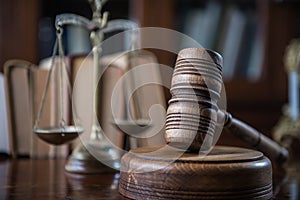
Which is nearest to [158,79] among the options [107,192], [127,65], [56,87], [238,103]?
[127,65]

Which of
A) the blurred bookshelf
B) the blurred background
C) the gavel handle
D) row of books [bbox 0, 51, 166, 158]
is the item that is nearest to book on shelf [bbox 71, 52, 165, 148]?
row of books [bbox 0, 51, 166, 158]

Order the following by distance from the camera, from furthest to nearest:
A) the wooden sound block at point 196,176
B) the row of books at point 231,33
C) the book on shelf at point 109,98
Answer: the row of books at point 231,33 < the book on shelf at point 109,98 < the wooden sound block at point 196,176

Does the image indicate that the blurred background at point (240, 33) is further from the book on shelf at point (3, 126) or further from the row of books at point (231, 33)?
the book on shelf at point (3, 126)

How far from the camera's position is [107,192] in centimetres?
72

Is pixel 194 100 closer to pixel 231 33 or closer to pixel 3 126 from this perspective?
pixel 3 126

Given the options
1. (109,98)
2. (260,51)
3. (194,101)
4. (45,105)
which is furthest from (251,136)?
(260,51)

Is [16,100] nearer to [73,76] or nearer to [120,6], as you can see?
[73,76]

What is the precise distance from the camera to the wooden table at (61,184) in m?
0.70

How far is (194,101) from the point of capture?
0.67 meters

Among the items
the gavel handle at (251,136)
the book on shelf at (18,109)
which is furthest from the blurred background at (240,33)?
the gavel handle at (251,136)

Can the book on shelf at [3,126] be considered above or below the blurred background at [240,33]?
below

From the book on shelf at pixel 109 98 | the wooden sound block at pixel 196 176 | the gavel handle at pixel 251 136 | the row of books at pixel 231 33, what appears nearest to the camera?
the wooden sound block at pixel 196 176

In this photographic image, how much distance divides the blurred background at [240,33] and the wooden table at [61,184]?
0.91 metres

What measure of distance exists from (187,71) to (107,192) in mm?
213
